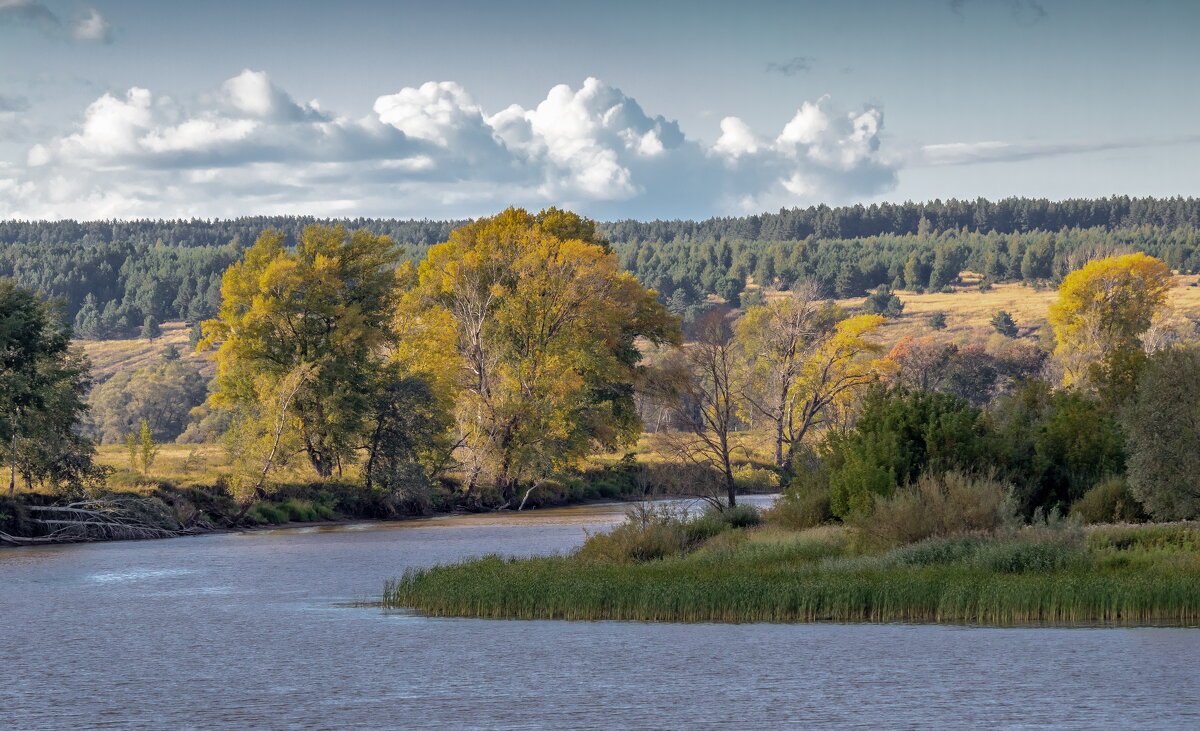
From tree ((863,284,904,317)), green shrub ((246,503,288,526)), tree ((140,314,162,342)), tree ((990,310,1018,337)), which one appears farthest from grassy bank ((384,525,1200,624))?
tree ((140,314,162,342))

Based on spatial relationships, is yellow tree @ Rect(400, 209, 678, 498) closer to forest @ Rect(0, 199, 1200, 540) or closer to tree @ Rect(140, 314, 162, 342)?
forest @ Rect(0, 199, 1200, 540)

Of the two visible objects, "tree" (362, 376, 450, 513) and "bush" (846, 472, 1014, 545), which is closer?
"bush" (846, 472, 1014, 545)

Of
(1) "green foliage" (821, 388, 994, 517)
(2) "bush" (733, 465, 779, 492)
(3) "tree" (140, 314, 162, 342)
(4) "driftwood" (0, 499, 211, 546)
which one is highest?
(3) "tree" (140, 314, 162, 342)

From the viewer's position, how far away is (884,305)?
617 ft

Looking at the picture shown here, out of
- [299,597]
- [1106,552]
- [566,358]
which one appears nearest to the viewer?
[1106,552]

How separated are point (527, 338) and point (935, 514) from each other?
4475cm

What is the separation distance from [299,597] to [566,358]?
43.1m

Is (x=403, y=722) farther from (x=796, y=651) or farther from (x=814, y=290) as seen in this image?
(x=814, y=290)

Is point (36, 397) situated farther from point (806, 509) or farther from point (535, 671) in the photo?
point (535, 671)

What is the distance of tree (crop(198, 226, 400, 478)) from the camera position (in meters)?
69.1

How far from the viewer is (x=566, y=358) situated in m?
76.5

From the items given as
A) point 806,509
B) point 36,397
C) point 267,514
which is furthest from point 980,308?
point 36,397

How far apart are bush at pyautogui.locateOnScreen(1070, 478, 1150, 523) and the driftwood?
34887 mm

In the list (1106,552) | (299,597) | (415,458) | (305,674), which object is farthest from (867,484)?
(415,458)
